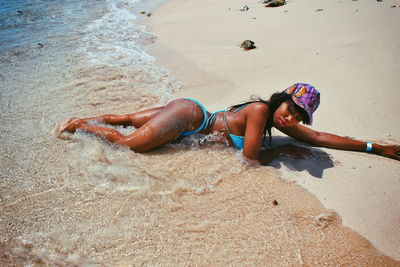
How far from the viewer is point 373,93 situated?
3553mm

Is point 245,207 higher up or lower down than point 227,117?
lower down

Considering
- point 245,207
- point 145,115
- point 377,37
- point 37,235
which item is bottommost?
point 245,207

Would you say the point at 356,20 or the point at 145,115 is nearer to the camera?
the point at 145,115

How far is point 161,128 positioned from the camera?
2.68m

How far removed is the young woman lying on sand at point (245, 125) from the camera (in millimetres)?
2512

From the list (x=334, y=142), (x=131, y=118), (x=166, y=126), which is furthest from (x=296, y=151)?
(x=131, y=118)

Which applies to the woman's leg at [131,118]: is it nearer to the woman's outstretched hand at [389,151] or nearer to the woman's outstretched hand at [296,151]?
the woman's outstretched hand at [296,151]

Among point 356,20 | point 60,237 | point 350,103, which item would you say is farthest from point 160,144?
point 356,20

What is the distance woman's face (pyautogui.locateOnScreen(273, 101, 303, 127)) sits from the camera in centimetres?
249

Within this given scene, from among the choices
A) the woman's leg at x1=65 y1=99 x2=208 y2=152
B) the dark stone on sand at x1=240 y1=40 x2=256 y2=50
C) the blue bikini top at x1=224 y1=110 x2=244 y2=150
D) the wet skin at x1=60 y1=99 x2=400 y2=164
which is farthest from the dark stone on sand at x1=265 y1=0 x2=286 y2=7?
the woman's leg at x1=65 y1=99 x2=208 y2=152

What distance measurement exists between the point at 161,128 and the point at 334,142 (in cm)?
174

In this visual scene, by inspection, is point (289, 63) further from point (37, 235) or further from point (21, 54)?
point (21, 54)

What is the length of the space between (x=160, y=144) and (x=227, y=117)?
0.72 meters

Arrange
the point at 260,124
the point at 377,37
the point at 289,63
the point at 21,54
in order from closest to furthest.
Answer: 1. the point at 260,124
2. the point at 289,63
3. the point at 377,37
4. the point at 21,54
